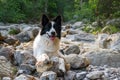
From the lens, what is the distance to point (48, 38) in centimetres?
782

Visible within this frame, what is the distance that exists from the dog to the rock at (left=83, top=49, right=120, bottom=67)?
128 cm

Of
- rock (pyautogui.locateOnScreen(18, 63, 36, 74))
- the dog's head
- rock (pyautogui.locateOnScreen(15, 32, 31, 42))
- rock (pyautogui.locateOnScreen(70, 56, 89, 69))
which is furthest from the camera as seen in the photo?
rock (pyautogui.locateOnScreen(15, 32, 31, 42))

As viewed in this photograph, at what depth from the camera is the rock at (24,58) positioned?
7.14 meters

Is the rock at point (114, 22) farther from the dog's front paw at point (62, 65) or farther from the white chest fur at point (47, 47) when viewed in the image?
the dog's front paw at point (62, 65)

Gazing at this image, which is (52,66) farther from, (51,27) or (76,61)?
(51,27)

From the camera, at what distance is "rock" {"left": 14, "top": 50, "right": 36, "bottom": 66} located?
281 inches

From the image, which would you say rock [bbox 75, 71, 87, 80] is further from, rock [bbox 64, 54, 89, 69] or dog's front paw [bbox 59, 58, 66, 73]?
rock [bbox 64, 54, 89, 69]

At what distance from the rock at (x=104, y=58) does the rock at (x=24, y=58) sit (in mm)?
1939

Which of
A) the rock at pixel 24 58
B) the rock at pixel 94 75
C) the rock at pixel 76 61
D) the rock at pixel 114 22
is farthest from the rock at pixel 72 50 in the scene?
the rock at pixel 114 22

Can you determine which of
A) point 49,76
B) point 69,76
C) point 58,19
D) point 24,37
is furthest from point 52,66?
point 24,37

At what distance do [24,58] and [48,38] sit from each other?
792 millimetres

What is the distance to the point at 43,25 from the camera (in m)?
7.74

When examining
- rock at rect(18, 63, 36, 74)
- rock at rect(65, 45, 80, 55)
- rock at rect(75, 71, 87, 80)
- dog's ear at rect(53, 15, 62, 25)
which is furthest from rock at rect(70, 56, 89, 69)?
rock at rect(65, 45, 80, 55)

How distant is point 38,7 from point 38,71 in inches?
1355
